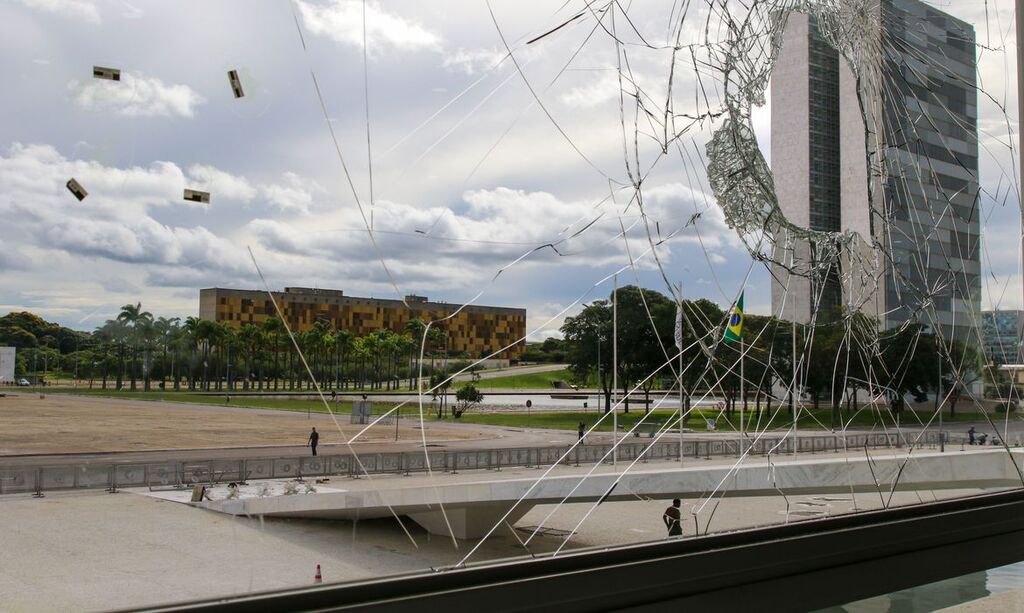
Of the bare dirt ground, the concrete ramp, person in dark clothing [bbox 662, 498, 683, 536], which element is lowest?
person in dark clothing [bbox 662, 498, 683, 536]

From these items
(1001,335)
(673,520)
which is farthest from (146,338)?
(1001,335)

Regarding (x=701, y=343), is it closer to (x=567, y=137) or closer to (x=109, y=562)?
(x=567, y=137)

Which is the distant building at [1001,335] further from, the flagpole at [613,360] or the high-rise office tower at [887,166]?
the flagpole at [613,360]

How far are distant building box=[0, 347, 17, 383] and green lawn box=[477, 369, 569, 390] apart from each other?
2.43 feet

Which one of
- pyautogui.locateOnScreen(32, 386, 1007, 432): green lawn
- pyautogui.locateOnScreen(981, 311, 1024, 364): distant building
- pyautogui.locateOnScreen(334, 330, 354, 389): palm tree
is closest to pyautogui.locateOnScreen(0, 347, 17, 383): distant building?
pyautogui.locateOnScreen(32, 386, 1007, 432): green lawn

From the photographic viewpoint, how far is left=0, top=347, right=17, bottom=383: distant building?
1170 millimetres

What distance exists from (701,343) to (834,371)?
74 cm

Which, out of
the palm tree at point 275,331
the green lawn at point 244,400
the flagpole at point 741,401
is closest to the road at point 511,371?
the green lawn at point 244,400

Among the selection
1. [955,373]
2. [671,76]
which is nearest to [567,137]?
[671,76]

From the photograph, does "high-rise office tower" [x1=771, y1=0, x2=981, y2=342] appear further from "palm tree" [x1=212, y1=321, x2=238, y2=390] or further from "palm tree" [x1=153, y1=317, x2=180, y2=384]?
"palm tree" [x1=153, y1=317, x2=180, y2=384]

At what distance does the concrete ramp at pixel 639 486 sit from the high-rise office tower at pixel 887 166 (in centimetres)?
44

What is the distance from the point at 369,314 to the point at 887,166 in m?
2.11

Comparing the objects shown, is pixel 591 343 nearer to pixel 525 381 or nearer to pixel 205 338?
pixel 525 381

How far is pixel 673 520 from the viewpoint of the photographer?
2.02 meters
